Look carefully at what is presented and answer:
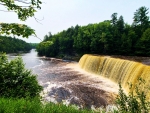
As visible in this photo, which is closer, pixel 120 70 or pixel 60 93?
pixel 60 93

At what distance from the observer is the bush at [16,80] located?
9.95 m

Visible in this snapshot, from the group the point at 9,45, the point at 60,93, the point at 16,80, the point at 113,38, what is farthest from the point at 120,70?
the point at 113,38

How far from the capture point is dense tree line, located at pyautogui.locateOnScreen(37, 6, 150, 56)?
4691cm

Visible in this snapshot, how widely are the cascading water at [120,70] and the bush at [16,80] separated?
8040 millimetres

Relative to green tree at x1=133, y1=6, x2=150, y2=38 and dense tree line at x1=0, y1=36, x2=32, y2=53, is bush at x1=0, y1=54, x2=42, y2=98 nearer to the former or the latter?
dense tree line at x1=0, y1=36, x2=32, y2=53

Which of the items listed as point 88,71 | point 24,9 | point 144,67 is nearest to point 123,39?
point 88,71

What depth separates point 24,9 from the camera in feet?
16.3

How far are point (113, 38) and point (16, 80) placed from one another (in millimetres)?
45710

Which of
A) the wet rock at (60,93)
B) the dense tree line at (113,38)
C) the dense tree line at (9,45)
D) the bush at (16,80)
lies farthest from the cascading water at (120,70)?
the dense tree line at (113,38)

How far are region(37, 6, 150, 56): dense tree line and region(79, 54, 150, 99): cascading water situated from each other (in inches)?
703

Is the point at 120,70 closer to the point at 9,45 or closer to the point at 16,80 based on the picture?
the point at 16,80

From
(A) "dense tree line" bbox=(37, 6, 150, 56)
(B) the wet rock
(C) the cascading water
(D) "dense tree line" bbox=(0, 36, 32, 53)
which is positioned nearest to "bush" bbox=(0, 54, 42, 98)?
(D) "dense tree line" bbox=(0, 36, 32, 53)

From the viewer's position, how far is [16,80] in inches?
422

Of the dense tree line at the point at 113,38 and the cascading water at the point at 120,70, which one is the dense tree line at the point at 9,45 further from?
the dense tree line at the point at 113,38
